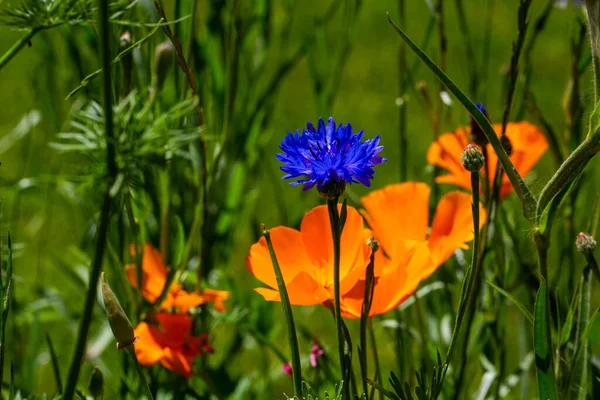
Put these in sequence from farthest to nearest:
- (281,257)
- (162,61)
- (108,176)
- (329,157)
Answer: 1. (162,61)
2. (281,257)
3. (329,157)
4. (108,176)

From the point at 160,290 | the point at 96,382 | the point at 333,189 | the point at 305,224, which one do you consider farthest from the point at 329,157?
the point at 160,290

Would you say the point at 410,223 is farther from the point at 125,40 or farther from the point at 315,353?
the point at 125,40

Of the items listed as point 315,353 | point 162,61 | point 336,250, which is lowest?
point 315,353

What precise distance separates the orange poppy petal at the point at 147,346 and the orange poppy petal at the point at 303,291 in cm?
14

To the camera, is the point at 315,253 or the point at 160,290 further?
the point at 160,290

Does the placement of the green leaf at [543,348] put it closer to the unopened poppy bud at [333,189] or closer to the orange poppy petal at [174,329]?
the unopened poppy bud at [333,189]

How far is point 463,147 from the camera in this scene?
28.0 inches

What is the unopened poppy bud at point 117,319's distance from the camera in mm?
423

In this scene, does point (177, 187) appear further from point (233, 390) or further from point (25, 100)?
point (25, 100)

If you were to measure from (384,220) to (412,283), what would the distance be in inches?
4.4

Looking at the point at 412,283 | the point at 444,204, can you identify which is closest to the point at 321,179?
the point at 412,283

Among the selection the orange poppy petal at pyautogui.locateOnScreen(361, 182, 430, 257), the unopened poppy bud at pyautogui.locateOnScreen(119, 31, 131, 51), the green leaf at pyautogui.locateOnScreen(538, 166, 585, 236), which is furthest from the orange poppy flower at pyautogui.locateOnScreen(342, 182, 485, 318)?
the unopened poppy bud at pyautogui.locateOnScreen(119, 31, 131, 51)

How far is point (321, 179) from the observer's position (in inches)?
18.2

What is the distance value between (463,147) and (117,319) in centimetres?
38
